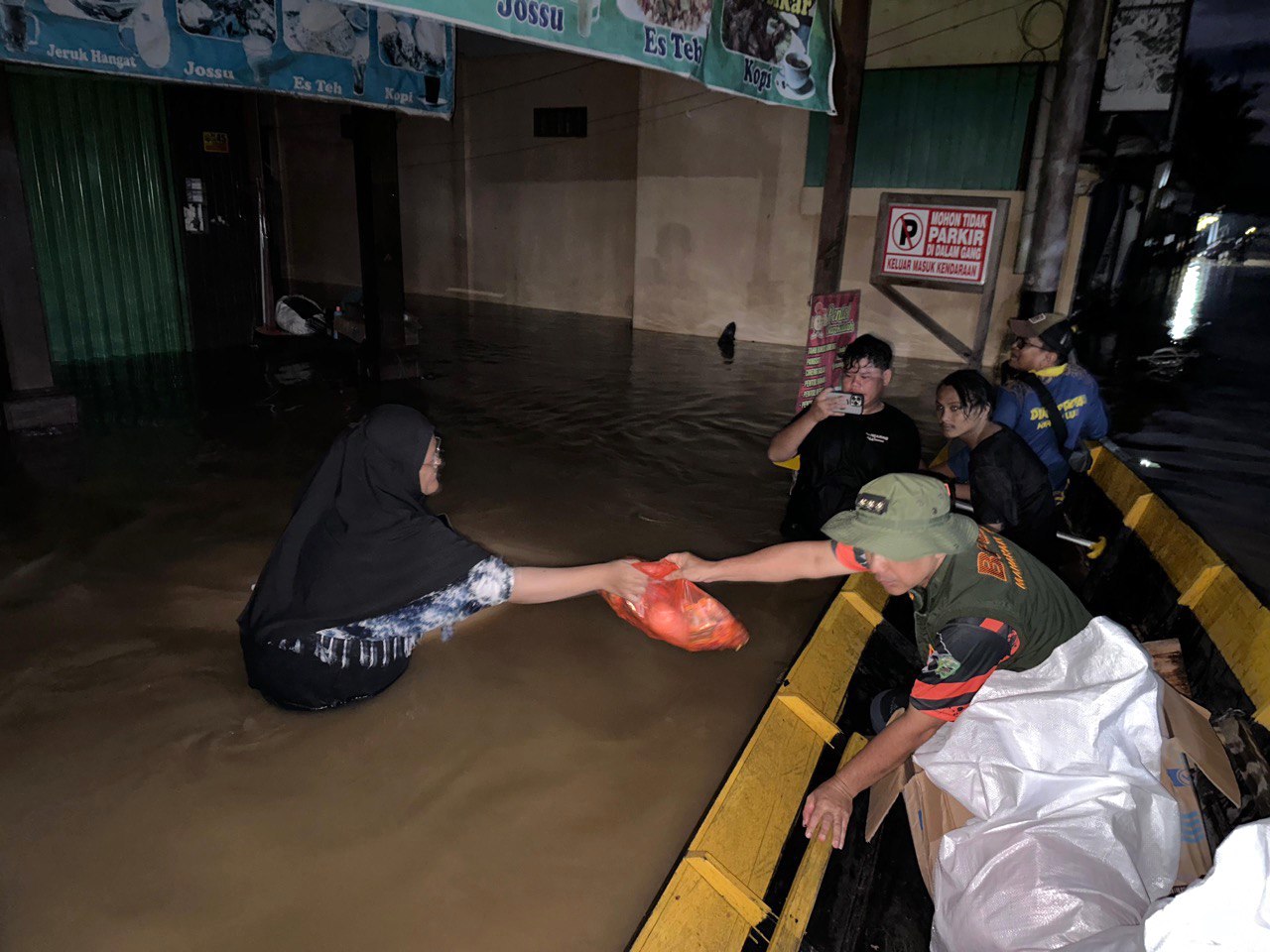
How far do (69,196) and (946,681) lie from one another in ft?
35.9

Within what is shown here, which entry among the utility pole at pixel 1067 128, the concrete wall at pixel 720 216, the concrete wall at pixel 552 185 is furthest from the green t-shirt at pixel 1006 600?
the concrete wall at pixel 552 185

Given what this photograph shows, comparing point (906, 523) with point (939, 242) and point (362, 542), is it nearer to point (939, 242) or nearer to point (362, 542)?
point (362, 542)

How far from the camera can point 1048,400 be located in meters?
4.79

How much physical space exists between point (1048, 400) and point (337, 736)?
4.23 metres

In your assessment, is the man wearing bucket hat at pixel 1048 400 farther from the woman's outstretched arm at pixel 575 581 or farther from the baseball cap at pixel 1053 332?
the woman's outstretched arm at pixel 575 581

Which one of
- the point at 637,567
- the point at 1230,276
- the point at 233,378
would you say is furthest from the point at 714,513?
the point at 1230,276

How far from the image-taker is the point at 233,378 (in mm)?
9383

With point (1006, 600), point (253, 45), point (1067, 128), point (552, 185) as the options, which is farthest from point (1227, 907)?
point (552, 185)

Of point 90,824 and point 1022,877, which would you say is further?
point 90,824

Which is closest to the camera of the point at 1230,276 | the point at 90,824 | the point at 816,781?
the point at 90,824

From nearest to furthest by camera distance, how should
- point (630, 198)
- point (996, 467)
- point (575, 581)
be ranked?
point (575, 581), point (996, 467), point (630, 198)

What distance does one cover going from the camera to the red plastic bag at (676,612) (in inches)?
138

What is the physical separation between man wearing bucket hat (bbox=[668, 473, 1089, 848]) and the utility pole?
6.40m

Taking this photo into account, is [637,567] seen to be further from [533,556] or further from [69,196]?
[69,196]
